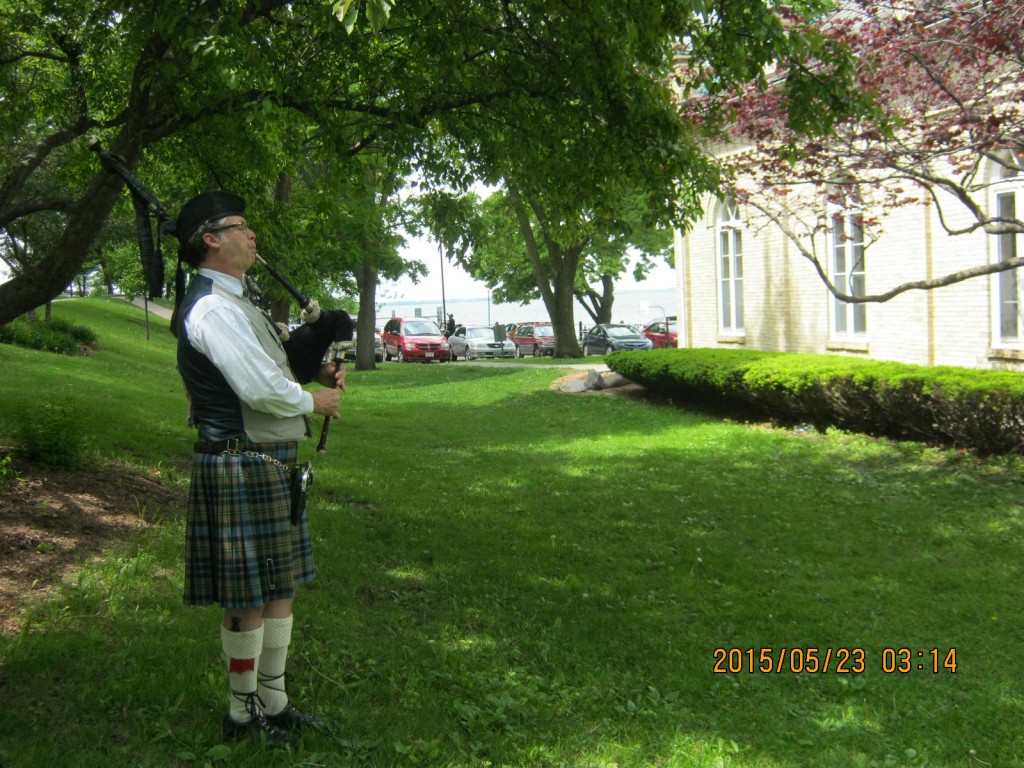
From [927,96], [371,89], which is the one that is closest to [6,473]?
[371,89]

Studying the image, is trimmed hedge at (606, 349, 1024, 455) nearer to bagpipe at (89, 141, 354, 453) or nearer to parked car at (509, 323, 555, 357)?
bagpipe at (89, 141, 354, 453)

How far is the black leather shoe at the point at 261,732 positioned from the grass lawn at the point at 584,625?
0.07 metres

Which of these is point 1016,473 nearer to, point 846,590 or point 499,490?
point 846,590

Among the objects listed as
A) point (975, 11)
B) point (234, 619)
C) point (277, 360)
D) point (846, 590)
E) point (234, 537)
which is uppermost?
point (975, 11)

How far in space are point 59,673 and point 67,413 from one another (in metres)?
4.49

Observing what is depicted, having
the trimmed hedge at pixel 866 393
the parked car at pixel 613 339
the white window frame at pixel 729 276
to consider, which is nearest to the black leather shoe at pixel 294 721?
the trimmed hedge at pixel 866 393

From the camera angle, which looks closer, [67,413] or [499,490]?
[67,413]

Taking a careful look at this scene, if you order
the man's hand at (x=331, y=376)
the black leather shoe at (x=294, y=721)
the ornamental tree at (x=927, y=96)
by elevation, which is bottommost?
the black leather shoe at (x=294, y=721)

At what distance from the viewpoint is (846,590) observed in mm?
6941

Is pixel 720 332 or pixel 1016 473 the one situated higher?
pixel 720 332

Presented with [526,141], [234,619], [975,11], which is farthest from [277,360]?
[975,11]

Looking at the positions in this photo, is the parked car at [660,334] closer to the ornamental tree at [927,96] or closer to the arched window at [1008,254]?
the arched window at [1008,254]

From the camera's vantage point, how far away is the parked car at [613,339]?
38219mm

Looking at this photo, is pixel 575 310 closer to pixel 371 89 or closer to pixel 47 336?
pixel 47 336
